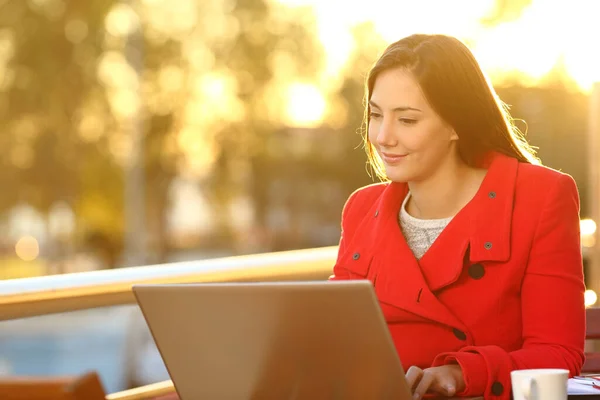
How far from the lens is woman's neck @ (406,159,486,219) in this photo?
2.84 meters

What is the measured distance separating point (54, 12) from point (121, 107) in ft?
8.46

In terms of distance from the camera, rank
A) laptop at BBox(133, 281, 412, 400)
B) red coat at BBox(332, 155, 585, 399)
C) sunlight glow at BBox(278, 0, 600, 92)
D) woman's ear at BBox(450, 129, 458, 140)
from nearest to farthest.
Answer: laptop at BBox(133, 281, 412, 400) < red coat at BBox(332, 155, 585, 399) < woman's ear at BBox(450, 129, 458, 140) < sunlight glow at BBox(278, 0, 600, 92)

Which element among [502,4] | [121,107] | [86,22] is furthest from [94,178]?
[502,4]

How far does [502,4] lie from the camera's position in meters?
18.0

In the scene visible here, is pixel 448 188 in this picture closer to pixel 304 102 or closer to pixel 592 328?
pixel 592 328

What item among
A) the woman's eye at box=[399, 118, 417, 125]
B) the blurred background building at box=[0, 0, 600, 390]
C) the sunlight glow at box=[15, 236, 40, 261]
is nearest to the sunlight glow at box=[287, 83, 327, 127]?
the blurred background building at box=[0, 0, 600, 390]

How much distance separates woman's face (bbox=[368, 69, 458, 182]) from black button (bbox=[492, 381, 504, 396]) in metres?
0.58

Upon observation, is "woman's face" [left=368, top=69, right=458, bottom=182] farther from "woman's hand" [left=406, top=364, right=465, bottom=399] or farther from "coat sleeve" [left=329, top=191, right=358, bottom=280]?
"woman's hand" [left=406, top=364, right=465, bottom=399]

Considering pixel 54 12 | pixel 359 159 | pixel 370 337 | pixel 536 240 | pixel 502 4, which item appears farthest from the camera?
pixel 359 159

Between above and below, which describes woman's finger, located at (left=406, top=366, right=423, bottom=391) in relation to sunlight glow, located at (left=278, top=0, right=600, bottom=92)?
below

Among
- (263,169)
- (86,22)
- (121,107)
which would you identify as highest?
(86,22)

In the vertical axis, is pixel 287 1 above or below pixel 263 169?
above

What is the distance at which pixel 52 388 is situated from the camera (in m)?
1.32

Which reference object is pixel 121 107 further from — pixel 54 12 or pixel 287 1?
pixel 287 1
